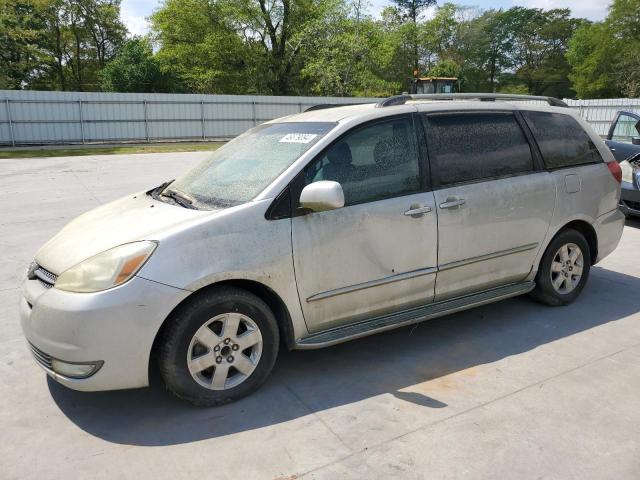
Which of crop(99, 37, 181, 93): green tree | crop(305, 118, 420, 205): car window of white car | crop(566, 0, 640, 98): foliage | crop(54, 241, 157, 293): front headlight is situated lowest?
crop(54, 241, 157, 293): front headlight

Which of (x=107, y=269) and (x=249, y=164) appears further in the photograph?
(x=249, y=164)

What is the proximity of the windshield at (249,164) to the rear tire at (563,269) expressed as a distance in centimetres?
228

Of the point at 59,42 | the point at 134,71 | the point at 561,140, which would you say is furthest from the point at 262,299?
the point at 59,42

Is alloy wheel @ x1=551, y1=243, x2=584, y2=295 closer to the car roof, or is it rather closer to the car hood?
the car roof

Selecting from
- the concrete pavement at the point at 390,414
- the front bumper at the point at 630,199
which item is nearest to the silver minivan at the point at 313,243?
the concrete pavement at the point at 390,414

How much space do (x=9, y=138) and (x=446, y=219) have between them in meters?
24.1

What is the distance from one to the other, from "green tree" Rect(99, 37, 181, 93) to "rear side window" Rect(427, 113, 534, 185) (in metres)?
40.0

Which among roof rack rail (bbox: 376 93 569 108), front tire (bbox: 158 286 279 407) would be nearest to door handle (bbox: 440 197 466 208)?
roof rack rail (bbox: 376 93 569 108)

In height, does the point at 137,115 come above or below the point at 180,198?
above

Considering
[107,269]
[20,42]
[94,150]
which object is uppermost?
[20,42]

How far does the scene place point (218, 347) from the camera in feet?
10.0

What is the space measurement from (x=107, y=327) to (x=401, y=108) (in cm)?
241

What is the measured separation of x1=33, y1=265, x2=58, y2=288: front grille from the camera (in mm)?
3023

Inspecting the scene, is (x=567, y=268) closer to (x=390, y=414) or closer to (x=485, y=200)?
(x=485, y=200)
